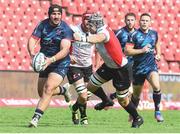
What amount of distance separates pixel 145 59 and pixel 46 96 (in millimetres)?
4396

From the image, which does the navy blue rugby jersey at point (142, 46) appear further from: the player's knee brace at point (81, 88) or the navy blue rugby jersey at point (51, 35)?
the navy blue rugby jersey at point (51, 35)

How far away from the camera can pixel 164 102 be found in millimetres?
24844

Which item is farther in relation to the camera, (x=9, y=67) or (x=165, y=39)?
(x=165, y=39)

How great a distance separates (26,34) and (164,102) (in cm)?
567

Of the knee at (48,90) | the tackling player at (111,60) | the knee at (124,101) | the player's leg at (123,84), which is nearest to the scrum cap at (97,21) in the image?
the tackling player at (111,60)

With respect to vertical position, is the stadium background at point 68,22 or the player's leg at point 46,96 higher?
the player's leg at point 46,96

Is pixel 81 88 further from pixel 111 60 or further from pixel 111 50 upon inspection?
pixel 111 50

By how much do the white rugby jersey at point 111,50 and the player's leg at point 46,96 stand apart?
95cm

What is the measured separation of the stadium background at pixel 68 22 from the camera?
23219mm

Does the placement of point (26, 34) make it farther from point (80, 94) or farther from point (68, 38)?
point (68, 38)

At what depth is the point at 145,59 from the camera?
54.1 ft

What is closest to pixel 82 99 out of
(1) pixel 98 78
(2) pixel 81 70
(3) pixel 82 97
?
(3) pixel 82 97

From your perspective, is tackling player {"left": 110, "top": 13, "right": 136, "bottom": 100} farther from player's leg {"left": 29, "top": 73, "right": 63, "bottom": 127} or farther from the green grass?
player's leg {"left": 29, "top": 73, "right": 63, "bottom": 127}

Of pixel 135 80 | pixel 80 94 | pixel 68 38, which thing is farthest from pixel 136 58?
pixel 68 38
